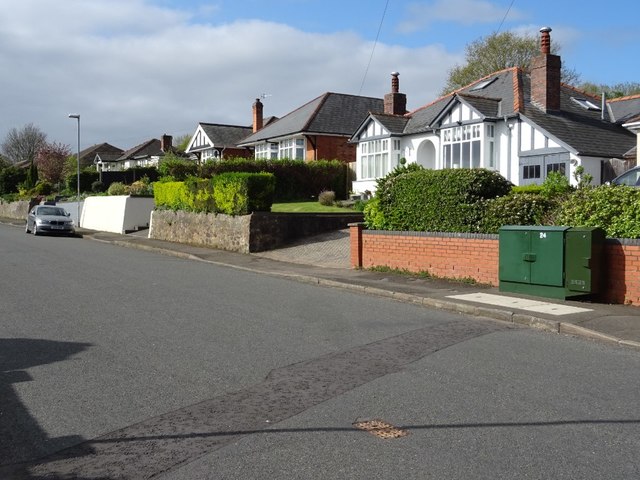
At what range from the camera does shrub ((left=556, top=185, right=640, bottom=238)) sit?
427 inches

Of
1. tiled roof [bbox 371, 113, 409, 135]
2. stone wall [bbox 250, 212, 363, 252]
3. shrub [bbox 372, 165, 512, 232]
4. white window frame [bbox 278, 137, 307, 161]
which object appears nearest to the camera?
shrub [bbox 372, 165, 512, 232]

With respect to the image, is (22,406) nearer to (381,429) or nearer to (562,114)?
(381,429)

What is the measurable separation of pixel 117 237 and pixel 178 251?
27.6ft

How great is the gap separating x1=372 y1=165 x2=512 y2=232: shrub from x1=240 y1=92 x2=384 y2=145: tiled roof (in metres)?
24.7

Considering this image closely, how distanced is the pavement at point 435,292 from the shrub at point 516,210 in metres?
1.39

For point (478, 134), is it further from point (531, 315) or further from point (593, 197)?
point (531, 315)

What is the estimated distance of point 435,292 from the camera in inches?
475

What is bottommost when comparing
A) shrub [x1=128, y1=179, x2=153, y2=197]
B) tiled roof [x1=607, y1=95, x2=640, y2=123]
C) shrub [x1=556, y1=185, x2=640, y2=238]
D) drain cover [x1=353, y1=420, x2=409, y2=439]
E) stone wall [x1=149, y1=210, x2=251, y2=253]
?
drain cover [x1=353, y1=420, x2=409, y2=439]

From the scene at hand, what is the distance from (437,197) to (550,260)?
3726 millimetres

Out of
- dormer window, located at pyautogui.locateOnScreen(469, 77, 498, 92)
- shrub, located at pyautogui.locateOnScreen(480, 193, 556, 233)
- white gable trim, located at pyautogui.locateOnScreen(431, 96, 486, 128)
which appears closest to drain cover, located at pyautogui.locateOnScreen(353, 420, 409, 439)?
shrub, located at pyautogui.locateOnScreen(480, 193, 556, 233)

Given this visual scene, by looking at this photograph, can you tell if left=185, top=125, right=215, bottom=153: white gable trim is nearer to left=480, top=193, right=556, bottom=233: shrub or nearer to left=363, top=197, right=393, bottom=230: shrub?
left=363, top=197, right=393, bottom=230: shrub

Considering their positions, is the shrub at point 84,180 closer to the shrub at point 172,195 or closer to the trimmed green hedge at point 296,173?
the trimmed green hedge at point 296,173

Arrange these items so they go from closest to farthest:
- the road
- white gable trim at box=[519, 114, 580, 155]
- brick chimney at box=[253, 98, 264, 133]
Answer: the road, white gable trim at box=[519, 114, 580, 155], brick chimney at box=[253, 98, 264, 133]

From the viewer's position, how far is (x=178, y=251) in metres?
22.1
